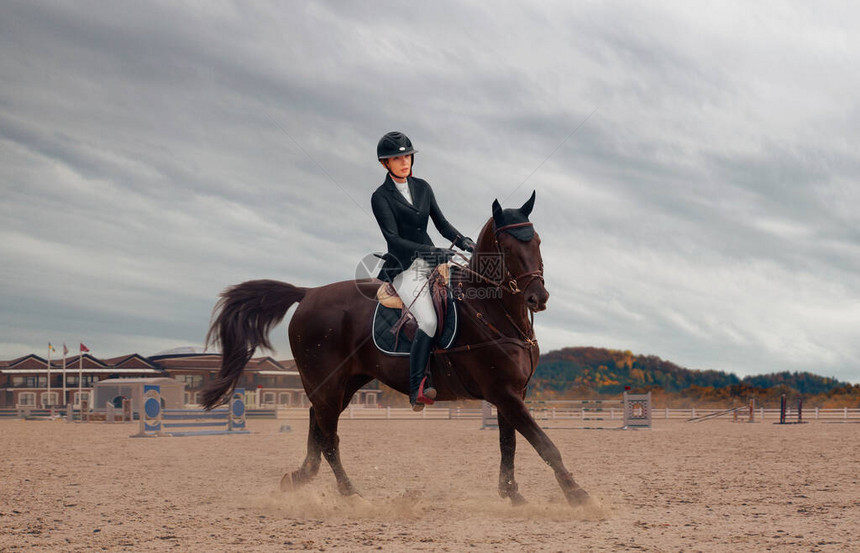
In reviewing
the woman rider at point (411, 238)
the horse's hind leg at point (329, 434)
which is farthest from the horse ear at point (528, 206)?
the horse's hind leg at point (329, 434)

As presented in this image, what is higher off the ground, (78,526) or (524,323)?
(524,323)

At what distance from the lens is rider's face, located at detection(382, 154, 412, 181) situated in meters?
6.92

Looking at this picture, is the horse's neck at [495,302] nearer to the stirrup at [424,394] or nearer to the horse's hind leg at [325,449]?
the stirrup at [424,394]

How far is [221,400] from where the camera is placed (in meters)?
8.31

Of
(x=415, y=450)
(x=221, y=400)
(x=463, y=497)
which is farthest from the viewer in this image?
(x=415, y=450)

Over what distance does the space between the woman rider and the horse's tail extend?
5.09 ft

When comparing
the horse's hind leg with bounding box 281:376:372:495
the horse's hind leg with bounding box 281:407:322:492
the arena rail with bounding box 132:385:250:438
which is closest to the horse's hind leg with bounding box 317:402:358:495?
the horse's hind leg with bounding box 281:376:372:495

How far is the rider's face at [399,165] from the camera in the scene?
692 cm

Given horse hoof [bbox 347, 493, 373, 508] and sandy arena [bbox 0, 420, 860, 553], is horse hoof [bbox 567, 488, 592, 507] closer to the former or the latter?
sandy arena [bbox 0, 420, 860, 553]

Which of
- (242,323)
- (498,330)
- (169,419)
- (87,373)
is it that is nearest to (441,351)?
(498,330)

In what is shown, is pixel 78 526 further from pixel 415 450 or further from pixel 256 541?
pixel 415 450

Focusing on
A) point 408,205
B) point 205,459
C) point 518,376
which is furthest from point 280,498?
point 205,459

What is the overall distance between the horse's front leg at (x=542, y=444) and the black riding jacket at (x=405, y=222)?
158cm

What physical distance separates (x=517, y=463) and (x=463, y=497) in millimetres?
3972
